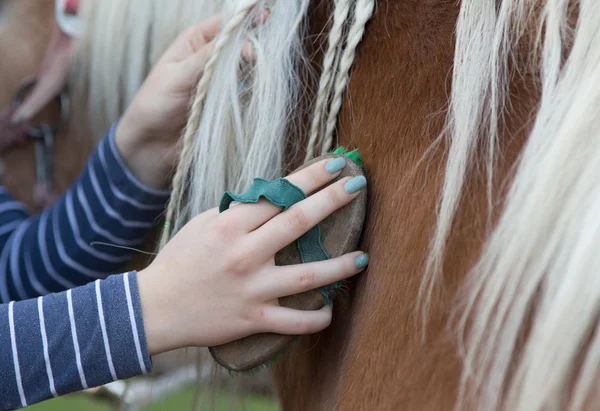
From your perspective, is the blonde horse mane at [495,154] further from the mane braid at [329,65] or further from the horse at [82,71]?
the horse at [82,71]

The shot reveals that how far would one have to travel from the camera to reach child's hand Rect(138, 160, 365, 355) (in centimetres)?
50

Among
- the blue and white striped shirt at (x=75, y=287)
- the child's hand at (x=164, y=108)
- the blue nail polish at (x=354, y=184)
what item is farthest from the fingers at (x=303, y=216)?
the child's hand at (x=164, y=108)

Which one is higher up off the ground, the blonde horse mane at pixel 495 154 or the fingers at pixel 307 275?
the blonde horse mane at pixel 495 154

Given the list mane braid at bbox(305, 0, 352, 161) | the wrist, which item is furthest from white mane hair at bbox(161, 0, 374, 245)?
the wrist

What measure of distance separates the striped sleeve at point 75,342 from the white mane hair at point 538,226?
25 centimetres

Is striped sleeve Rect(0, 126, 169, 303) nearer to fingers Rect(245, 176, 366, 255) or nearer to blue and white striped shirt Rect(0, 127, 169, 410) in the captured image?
blue and white striped shirt Rect(0, 127, 169, 410)

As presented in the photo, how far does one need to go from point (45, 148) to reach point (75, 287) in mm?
350

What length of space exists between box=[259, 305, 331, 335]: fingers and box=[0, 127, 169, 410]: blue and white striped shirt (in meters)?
0.11

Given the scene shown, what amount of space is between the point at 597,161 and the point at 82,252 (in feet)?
2.04

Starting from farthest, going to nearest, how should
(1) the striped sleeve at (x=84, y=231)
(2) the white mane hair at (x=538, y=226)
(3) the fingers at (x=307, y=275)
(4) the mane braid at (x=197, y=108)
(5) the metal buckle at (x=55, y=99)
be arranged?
(5) the metal buckle at (x=55, y=99) → (1) the striped sleeve at (x=84, y=231) → (4) the mane braid at (x=197, y=108) → (3) the fingers at (x=307, y=275) → (2) the white mane hair at (x=538, y=226)

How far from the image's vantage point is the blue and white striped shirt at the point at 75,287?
539 millimetres

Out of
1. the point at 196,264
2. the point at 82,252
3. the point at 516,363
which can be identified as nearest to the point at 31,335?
the point at 196,264

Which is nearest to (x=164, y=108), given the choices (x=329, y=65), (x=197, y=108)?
(x=197, y=108)

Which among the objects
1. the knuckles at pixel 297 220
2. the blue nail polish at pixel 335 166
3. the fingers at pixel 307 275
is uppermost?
the blue nail polish at pixel 335 166
